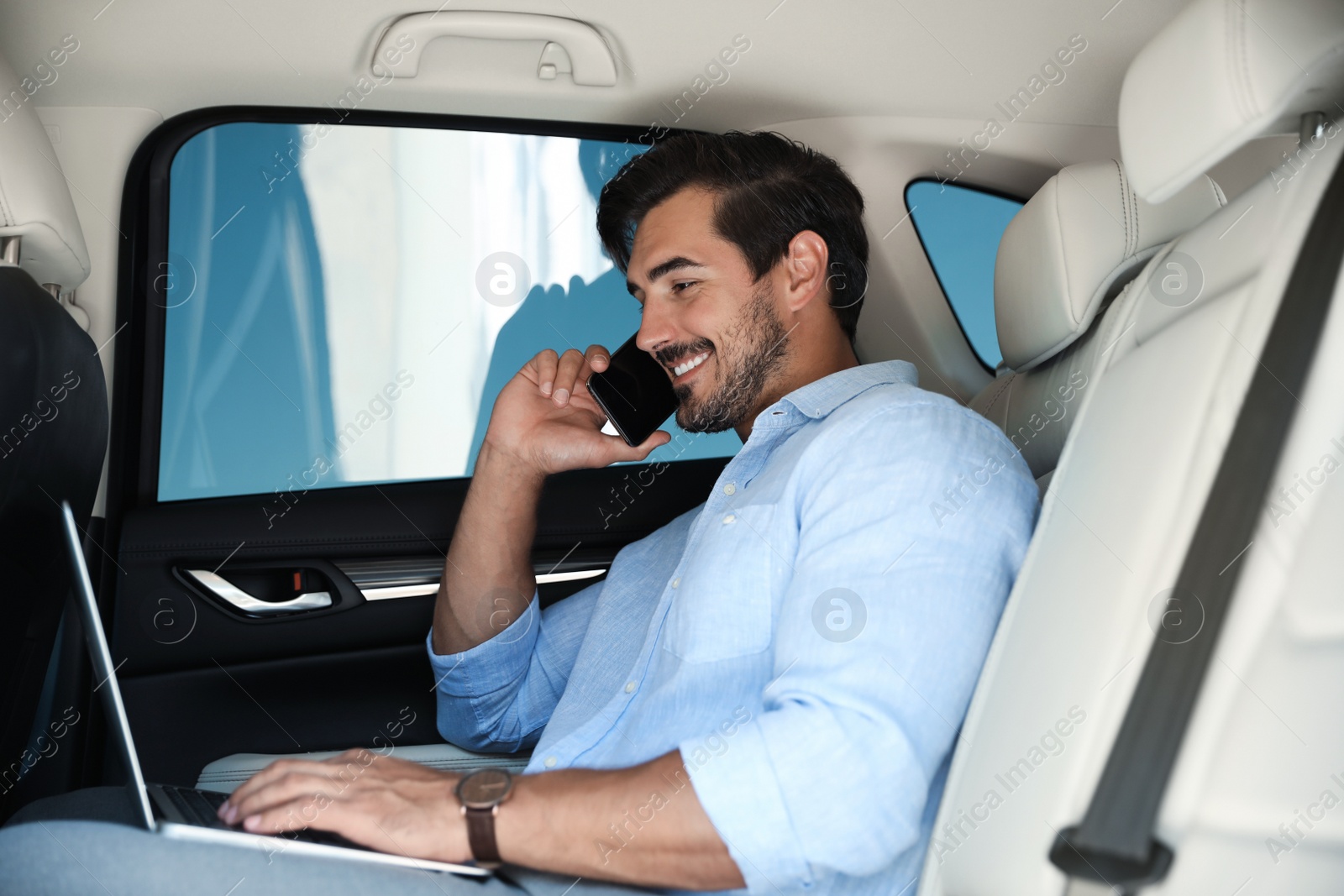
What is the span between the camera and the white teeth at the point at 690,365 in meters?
1.57

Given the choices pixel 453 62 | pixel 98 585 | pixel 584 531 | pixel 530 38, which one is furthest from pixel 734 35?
pixel 98 585

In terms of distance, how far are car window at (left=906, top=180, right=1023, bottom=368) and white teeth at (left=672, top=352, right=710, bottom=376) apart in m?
0.62

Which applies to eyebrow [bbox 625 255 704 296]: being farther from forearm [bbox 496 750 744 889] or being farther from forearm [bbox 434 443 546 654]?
forearm [bbox 496 750 744 889]

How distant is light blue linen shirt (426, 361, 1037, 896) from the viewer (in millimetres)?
876

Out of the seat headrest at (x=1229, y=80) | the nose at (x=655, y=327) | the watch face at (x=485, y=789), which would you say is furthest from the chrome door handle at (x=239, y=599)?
the seat headrest at (x=1229, y=80)

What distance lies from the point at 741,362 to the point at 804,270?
207mm

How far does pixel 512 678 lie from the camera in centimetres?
157

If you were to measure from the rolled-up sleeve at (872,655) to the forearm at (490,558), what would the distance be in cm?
65

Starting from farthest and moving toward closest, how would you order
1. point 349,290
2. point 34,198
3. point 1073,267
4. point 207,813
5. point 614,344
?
point 614,344 → point 349,290 → point 34,198 → point 1073,267 → point 207,813

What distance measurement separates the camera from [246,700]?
167 cm

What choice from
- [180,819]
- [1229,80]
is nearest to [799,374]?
[1229,80]

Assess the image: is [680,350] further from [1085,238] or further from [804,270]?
[1085,238]

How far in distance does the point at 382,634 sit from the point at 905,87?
4.23 feet

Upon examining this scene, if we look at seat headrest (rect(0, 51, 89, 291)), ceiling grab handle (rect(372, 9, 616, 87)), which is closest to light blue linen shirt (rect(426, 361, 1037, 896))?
ceiling grab handle (rect(372, 9, 616, 87))
